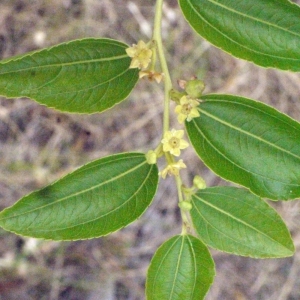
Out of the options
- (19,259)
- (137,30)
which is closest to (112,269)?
(19,259)

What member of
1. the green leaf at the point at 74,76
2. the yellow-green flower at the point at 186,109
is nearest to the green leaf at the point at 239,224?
the yellow-green flower at the point at 186,109

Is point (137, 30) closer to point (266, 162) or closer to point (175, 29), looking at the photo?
point (175, 29)

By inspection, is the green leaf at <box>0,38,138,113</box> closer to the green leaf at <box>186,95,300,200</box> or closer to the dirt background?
the green leaf at <box>186,95,300,200</box>

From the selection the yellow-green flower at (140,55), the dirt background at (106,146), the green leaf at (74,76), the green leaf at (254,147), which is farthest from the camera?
the dirt background at (106,146)

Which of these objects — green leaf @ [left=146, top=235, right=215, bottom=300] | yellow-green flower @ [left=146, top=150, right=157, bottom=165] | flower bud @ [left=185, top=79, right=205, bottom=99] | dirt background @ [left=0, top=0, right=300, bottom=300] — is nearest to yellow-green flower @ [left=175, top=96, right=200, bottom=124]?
flower bud @ [left=185, top=79, right=205, bottom=99]

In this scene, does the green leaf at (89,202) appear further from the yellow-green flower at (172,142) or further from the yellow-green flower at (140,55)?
the yellow-green flower at (140,55)

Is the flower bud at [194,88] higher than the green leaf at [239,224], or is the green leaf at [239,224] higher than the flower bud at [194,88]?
the flower bud at [194,88]

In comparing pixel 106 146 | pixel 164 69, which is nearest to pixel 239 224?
pixel 164 69
